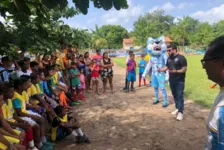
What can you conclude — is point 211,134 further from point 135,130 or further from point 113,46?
point 113,46

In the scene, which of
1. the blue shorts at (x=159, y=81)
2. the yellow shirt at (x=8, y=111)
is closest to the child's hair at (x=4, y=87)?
the yellow shirt at (x=8, y=111)

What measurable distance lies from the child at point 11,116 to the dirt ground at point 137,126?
688mm

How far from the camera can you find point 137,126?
543 cm

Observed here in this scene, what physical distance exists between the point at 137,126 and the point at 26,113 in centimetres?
244

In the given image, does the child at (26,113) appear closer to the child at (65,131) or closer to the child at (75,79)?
the child at (65,131)

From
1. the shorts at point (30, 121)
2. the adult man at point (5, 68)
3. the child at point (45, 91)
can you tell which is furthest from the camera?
the child at point (45, 91)

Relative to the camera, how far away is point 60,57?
8500mm

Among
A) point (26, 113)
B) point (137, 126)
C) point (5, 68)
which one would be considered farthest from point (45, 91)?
point (137, 126)

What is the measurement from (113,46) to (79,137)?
66.6m

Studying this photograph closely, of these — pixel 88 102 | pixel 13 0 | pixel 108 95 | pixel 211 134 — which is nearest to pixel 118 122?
pixel 88 102

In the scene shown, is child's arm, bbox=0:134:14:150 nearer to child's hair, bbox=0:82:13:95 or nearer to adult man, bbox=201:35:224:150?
child's hair, bbox=0:82:13:95

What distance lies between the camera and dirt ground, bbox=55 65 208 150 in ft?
14.6

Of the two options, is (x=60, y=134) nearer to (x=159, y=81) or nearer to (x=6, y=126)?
(x=6, y=126)

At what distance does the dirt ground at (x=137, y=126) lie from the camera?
Result: 4.46 metres
